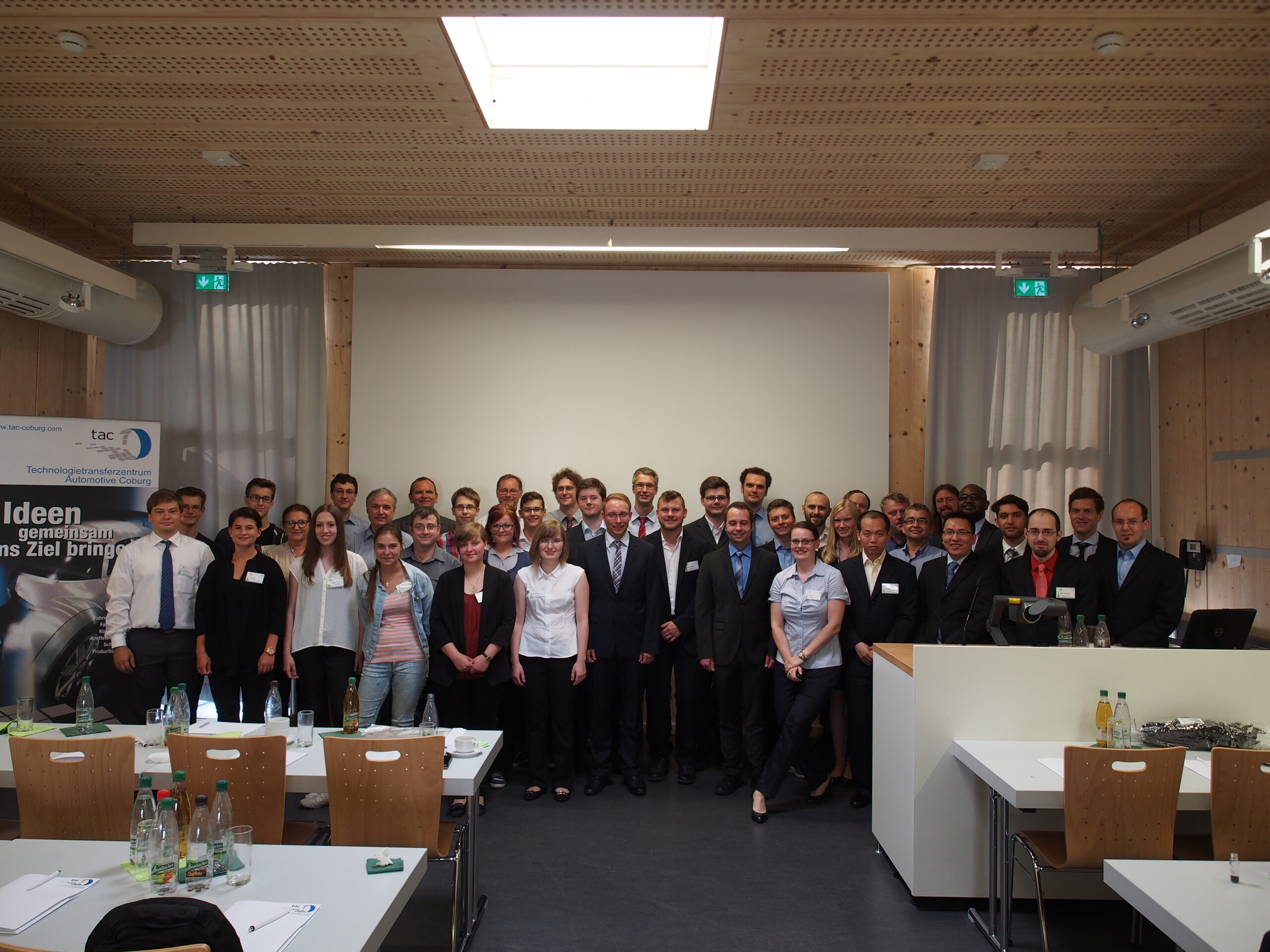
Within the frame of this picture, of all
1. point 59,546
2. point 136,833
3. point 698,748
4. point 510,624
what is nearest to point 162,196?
point 59,546

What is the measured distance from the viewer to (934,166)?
460cm

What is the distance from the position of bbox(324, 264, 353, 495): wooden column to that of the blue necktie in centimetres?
191

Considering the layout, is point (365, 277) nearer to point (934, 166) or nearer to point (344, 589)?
point (344, 589)

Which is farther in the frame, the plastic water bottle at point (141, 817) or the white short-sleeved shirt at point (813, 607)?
the white short-sleeved shirt at point (813, 607)

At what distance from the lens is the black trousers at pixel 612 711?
506cm

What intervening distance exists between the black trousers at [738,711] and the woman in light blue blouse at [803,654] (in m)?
0.27

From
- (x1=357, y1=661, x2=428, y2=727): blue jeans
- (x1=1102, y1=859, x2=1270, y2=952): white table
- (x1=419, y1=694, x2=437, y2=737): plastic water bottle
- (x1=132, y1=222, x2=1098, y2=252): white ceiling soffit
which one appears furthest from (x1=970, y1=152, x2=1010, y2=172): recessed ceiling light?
(x1=357, y1=661, x2=428, y2=727): blue jeans

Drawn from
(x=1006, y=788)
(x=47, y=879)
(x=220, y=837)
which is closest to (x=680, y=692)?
(x=1006, y=788)

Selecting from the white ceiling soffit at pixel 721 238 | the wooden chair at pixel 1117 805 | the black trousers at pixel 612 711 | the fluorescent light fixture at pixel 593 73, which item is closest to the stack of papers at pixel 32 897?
the wooden chair at pixel 1117 805

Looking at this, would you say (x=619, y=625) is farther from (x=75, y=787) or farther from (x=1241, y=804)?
(x=1241, y=804)

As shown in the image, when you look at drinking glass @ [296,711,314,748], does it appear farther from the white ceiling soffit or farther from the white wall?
the white ceiling soffit

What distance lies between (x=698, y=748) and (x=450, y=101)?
396 centimetres

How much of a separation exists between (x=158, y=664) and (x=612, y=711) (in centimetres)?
255

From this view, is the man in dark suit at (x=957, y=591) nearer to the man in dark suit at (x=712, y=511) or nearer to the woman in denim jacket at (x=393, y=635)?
the man in dark suit at (x=712, y=511)
